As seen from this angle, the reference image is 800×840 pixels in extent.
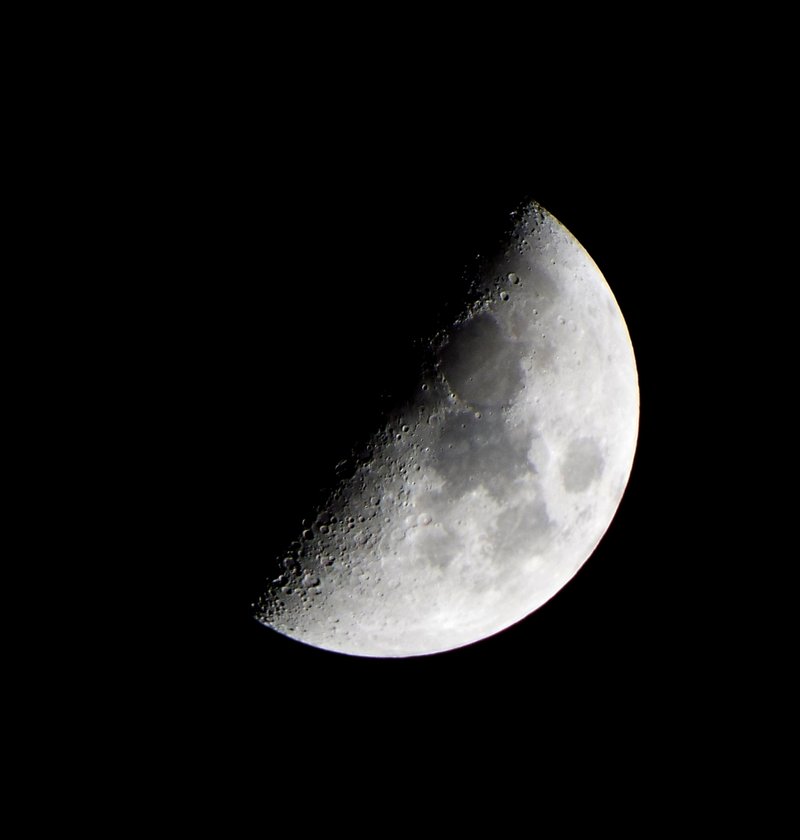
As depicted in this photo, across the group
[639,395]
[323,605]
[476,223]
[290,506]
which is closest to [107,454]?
[290,506]

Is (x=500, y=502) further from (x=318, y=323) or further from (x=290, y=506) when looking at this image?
(x=318, y=323)

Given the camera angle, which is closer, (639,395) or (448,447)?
(448,447)

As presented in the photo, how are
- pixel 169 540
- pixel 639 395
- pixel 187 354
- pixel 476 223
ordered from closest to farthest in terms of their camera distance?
pixel 187 354
pixel 169 540
pixel 476 223
pixel 639 395

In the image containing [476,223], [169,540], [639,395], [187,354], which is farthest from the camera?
[639,395]

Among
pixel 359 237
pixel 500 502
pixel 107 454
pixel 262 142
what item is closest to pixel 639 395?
pixel 500 502

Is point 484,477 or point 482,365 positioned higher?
point 482,365

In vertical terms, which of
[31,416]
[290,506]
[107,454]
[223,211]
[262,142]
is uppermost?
[262,142]

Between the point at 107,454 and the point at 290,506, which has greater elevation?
the point at 107,454
